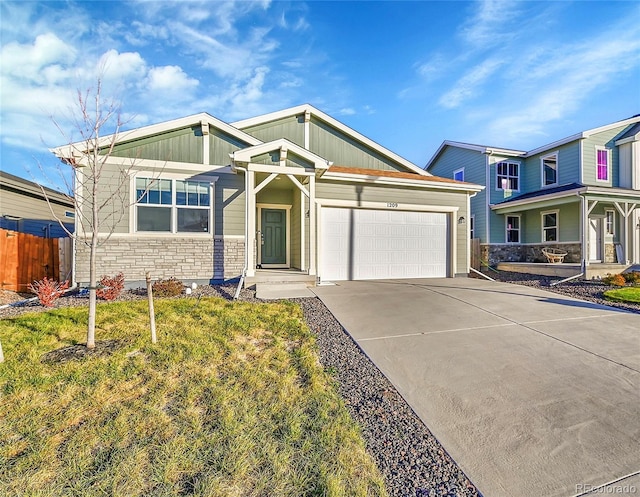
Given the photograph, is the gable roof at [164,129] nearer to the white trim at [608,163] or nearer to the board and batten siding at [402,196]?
the board and batten siding at [402,196]

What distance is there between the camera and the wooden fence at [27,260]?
7.91m

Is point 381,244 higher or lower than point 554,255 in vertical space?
higher

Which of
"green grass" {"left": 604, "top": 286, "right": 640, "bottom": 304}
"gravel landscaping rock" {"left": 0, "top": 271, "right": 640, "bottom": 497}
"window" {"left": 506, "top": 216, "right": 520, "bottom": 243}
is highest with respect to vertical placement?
"window" {"left": 506, "top": 216, "right": 520, "bottom": 243}

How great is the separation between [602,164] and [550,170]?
197cm

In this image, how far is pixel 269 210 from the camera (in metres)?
10.5

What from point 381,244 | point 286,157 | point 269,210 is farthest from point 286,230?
point 381,244

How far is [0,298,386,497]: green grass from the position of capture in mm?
1846

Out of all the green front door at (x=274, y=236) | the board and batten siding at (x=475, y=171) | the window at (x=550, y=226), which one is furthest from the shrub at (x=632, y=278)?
the green front door at (x=274, y=236)

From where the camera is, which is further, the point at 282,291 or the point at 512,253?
the point at 512,253

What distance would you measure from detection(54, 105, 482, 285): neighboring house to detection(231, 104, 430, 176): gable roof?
4 centimetres

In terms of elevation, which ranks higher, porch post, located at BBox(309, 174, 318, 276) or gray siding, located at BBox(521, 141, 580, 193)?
gray siding, located at BBox(521, 141, 580, 193)

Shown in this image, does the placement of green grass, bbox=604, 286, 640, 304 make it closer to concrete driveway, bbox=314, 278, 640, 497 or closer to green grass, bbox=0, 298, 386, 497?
concrete driveway, bbox=314, 278, 640, 497

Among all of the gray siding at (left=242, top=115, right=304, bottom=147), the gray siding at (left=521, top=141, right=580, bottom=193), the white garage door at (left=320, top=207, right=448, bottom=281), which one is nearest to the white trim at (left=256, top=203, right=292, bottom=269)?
the white garage door at (left=320, top=207, right=448, bottom=281)

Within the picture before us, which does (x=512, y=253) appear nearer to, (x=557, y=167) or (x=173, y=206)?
(x=557, y=167)
